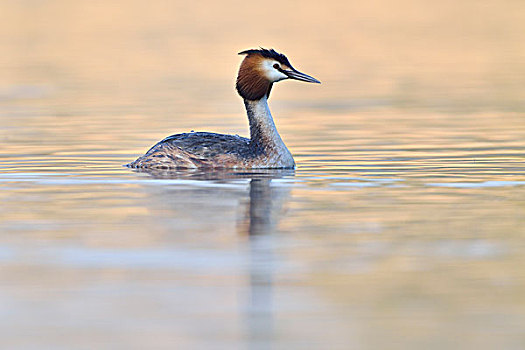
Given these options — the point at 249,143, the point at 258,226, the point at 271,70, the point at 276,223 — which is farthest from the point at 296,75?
the point at 258,226

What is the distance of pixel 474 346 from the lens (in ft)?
23.4

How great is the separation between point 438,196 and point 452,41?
35362 mm

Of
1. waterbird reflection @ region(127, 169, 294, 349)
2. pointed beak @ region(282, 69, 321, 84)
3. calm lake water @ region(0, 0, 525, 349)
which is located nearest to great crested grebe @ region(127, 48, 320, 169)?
pointed beak @ region(282, 69, 321, 84)

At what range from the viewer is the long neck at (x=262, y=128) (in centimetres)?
1587

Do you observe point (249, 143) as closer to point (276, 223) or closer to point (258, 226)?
point (276, 223)

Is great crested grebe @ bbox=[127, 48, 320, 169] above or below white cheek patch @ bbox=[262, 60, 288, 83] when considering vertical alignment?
below

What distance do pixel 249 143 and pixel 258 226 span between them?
5.01 m

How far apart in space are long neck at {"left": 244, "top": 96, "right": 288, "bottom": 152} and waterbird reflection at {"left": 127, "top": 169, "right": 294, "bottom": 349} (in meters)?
0.52

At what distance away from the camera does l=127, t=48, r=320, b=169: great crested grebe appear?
15609mm

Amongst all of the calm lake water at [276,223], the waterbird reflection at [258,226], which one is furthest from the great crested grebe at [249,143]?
the calm lake water at [276,223]

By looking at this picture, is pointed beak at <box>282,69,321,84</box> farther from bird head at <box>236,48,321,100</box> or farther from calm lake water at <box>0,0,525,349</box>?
calm lake water at <box>0,0,525,349</box>

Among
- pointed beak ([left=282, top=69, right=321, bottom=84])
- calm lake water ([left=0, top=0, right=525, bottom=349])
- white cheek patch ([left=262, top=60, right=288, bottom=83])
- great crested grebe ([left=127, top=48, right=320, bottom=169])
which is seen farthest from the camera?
white cheek patch ([left=262, top=60, right=288, bottom=83])

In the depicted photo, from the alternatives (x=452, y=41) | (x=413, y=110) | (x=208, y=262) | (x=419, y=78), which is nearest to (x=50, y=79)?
(x=419, y=78)

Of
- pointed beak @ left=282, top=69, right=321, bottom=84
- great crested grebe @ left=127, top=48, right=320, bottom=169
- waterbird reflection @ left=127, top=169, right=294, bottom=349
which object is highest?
pointed beak @ left=282, top=69, right=321, bottom=84
